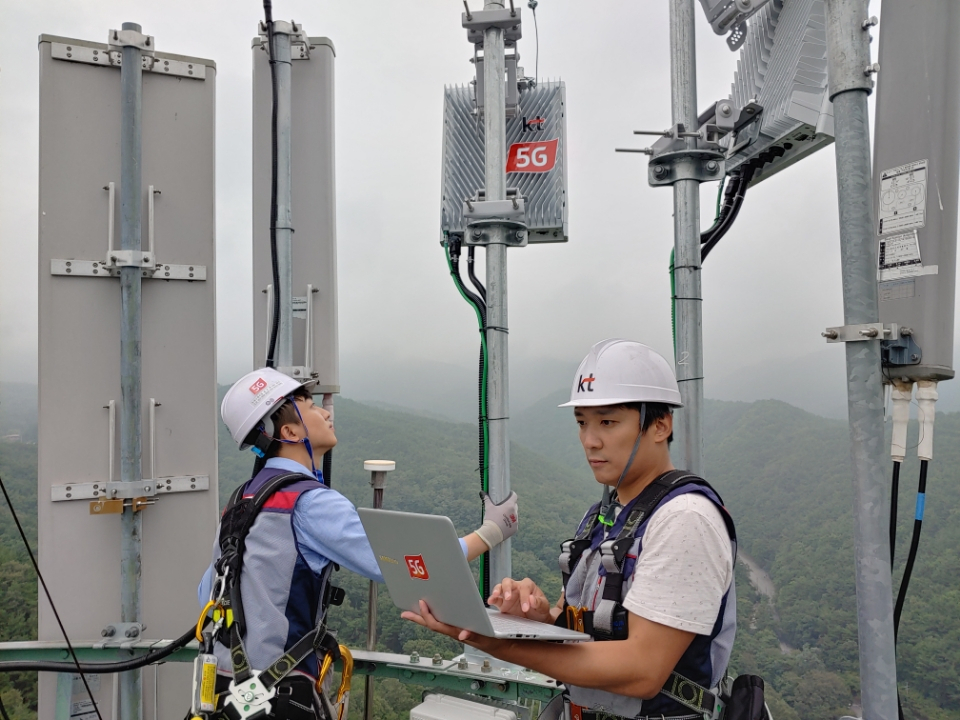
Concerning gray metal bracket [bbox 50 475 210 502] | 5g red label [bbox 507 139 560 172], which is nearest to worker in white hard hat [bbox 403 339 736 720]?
5g red label [bbox 507 139 560 172]

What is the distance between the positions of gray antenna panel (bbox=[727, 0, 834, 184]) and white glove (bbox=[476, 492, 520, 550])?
183 centimetres

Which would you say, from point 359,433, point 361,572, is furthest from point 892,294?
point 359,433

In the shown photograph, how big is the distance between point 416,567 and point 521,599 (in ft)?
1.18

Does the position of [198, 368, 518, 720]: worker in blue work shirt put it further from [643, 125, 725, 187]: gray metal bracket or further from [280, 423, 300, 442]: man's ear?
[643, 125, 725, 187]: gray metal bracket

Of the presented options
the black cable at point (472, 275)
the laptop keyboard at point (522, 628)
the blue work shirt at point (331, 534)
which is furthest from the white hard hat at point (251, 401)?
the laptop keyboard at point (522, 628)

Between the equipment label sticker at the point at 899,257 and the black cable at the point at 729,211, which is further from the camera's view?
the black cable at the point at 729,211

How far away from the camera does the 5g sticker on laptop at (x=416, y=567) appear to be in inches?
62.8

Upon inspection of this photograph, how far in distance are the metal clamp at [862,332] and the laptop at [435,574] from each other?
1.23 meters

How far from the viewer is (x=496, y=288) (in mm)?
3357

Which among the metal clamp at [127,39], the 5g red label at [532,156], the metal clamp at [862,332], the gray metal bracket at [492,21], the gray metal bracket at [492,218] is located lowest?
the metal clamp at [862,332]

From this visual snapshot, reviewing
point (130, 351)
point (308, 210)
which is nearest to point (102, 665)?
point (130, 351)

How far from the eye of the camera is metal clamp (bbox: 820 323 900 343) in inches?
81.1

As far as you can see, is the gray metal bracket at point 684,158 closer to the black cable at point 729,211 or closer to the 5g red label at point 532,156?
the black cable at point 729,211

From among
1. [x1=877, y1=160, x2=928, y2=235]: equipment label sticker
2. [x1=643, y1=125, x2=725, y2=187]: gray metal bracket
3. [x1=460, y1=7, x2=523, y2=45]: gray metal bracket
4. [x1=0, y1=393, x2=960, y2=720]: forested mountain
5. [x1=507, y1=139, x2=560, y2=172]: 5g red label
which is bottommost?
[x1=0, y1=393, x2=960, y2=720]: forested mountain
